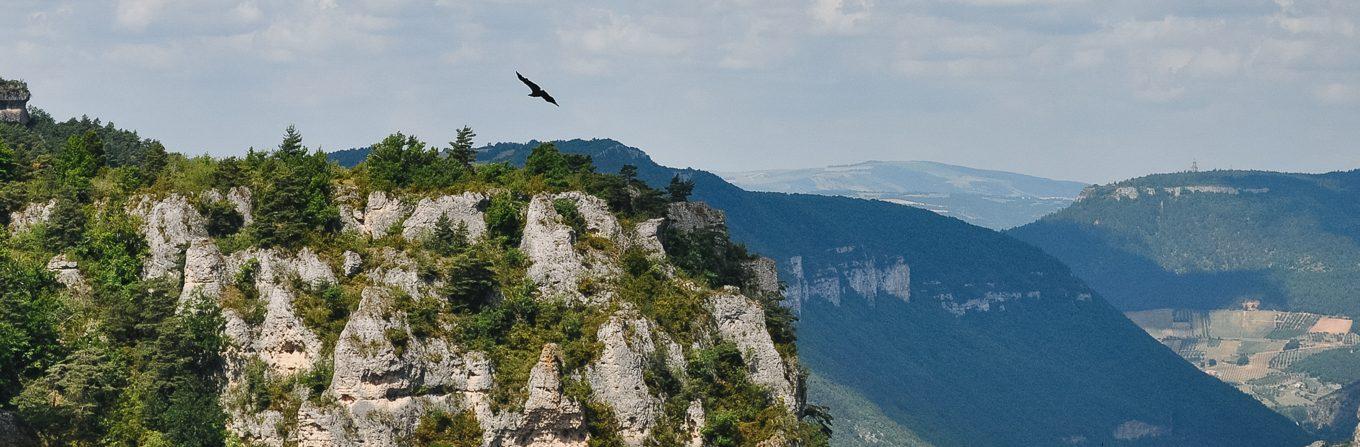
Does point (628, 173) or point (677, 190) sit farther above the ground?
point (628, 173)

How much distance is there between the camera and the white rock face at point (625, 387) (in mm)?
82500

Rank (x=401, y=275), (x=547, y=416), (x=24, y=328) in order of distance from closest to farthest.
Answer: (x=547, y=416) < (x=24, y=328) < (x=401, y=275)

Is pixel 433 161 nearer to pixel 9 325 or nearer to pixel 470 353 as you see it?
pixel 470 353

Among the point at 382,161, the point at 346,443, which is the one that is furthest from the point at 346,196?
the point at 346,443

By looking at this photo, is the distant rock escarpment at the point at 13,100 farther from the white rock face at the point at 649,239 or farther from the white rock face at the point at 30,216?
the white rock face at the point at 649,239

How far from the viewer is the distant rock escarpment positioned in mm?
129000

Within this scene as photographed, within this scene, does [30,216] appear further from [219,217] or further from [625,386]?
[625,386]

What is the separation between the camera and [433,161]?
9494 centimetres

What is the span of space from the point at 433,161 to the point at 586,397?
19.4 meters

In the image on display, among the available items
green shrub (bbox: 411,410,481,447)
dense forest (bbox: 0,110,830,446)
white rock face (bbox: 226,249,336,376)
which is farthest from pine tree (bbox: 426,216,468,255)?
green shrub (bbox: 411,410,481,447)

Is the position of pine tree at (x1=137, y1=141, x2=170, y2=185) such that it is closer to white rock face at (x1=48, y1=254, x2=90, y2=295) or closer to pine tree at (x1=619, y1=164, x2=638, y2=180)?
white rock face at (x1=48, y1=254, x2=90, y2=295)

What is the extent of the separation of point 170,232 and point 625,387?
2499 centimetres

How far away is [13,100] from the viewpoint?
13025 cm

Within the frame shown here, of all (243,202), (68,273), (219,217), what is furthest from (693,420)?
(68,273)
